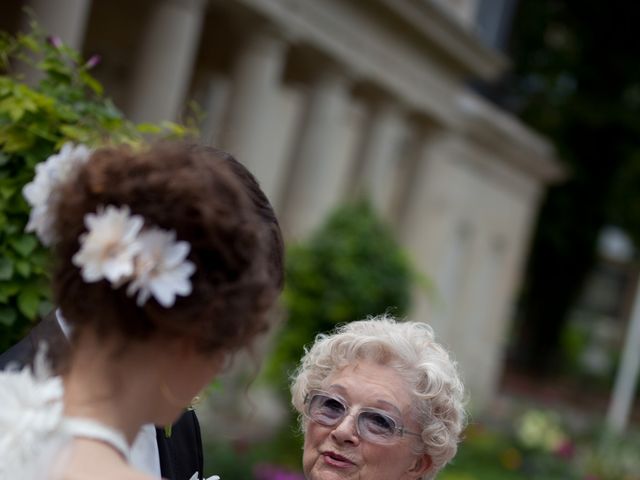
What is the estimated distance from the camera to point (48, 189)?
2.20m

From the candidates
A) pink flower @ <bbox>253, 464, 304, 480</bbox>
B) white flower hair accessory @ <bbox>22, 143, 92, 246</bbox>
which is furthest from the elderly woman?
pink flower @ <bbox>253, 464, 304, 480</bbox>

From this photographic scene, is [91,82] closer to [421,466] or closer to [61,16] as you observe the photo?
[421,466]

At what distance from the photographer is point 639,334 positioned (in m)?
21.7

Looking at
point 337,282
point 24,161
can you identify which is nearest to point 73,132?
point 24,161

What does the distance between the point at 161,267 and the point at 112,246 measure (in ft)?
0.29

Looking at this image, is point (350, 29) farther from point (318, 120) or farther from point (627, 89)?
point (627, 89)

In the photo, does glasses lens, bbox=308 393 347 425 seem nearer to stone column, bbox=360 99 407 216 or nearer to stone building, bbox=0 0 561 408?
stone building, bbox=0 0 561 408

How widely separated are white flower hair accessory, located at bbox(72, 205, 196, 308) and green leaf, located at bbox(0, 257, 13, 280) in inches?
76.1

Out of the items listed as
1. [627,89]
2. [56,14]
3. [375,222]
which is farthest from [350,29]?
[627,89]

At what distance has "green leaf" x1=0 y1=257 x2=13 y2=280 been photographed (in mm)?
3770

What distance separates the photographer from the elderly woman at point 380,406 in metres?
3.59

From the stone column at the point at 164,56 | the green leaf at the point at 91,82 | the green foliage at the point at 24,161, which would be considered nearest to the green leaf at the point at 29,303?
the green foliage at the point at 24,161

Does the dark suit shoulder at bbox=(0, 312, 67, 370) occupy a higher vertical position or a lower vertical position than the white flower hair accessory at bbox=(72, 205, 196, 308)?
lower

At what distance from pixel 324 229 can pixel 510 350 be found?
80.0 feet
